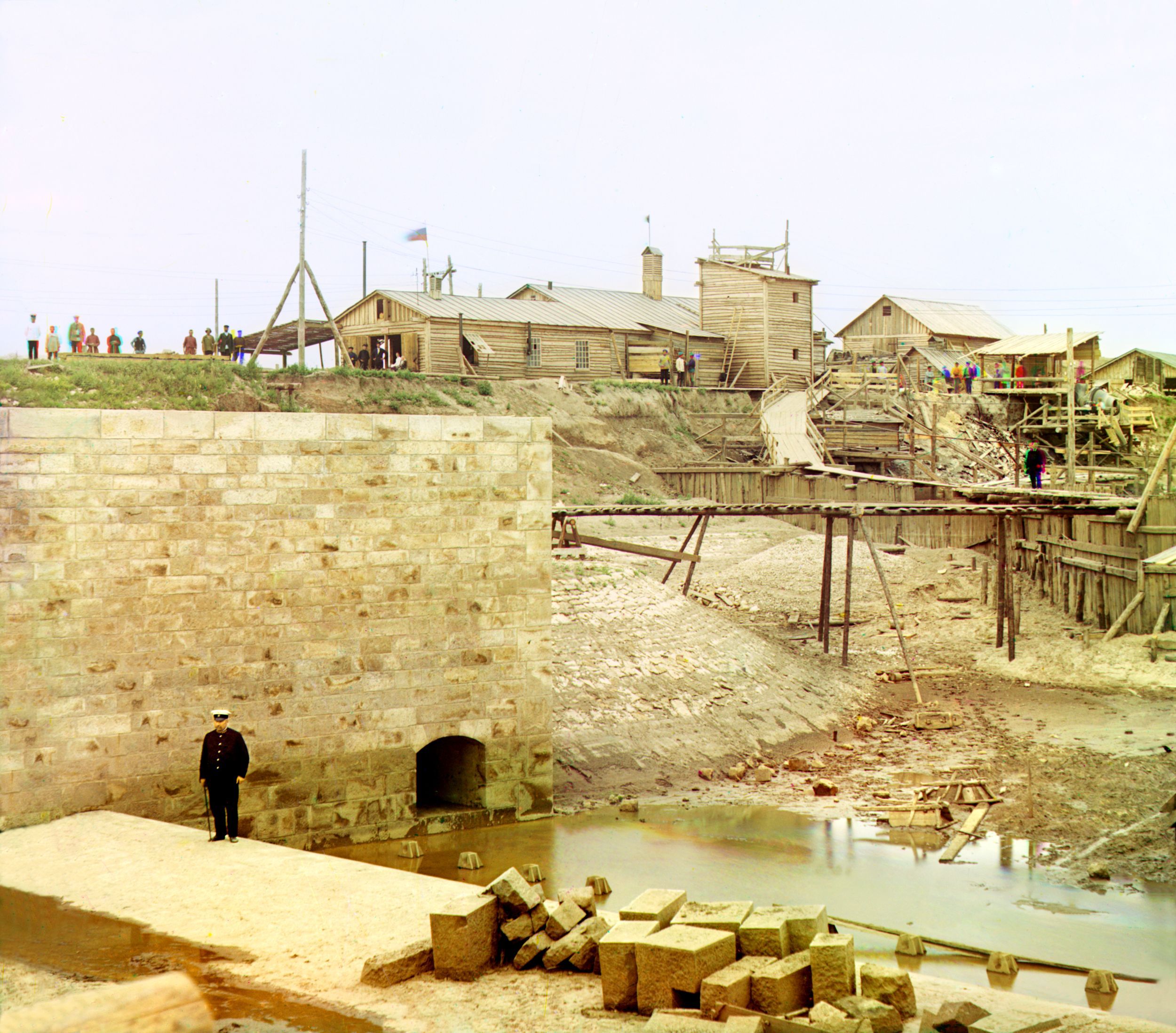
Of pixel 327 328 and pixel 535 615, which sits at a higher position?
pixel 327 328

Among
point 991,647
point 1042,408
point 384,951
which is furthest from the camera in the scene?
point 1042,408

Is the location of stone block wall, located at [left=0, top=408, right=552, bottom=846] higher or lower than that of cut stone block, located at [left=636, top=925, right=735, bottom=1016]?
higher

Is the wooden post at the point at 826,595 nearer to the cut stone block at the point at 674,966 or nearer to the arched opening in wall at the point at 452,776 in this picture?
the arched opening in wall at the point at 452,776

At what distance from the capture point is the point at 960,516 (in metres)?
34.0

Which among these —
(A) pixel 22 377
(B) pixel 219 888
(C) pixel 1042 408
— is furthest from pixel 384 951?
(C) pixel 1042 408

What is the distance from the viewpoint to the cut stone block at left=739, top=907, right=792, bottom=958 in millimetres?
8156

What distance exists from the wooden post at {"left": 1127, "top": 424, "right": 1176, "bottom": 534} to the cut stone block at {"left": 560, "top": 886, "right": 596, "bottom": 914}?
63.9ft

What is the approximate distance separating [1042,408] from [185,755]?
42490 millimetres

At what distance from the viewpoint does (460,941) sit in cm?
876

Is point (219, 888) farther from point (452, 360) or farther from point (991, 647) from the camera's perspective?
point (452, 360)

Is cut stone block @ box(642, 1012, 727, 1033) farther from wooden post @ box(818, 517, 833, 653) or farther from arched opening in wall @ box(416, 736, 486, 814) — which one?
wooden post @ box(818, 517, 833, 653)

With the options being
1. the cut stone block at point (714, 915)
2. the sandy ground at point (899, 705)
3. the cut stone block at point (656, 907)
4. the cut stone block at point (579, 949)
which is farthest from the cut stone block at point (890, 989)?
the sandy ground at point (899, 705)

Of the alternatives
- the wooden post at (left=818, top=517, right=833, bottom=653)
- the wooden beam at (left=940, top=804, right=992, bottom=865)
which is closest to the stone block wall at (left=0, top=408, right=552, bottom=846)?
the wooden beam at (left=940, top=804, right=992, bottom=865)

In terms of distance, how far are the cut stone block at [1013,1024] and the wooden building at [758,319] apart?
45.1 meters
